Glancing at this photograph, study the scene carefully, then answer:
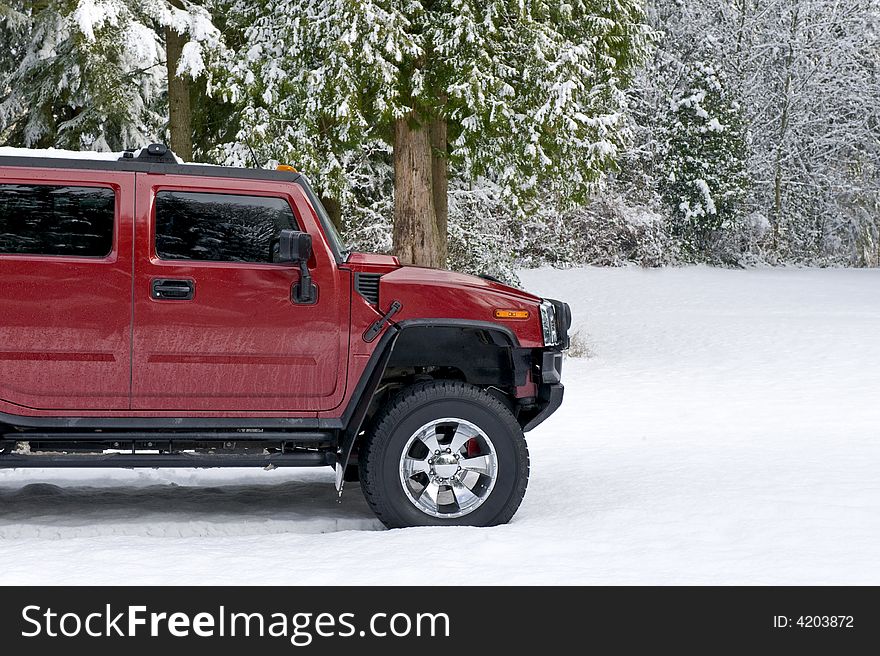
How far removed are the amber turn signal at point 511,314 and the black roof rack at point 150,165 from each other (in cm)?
139

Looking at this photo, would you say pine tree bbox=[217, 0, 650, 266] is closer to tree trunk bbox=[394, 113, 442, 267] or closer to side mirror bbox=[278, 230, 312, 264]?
tree trunk bbox=[394, 113, 442, 267]

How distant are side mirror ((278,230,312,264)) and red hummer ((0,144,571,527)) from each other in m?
0.01

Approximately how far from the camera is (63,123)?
2019cm

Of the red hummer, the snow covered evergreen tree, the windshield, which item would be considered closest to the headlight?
the red hummer

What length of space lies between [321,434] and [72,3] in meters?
12.0

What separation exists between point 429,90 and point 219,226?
981 cm

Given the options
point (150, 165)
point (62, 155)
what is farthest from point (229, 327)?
point (62, 155)

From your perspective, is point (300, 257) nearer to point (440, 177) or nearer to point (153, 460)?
point (153, 460)

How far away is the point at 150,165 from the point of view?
20.8ft

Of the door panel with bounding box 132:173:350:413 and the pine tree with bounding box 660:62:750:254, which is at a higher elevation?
the pine tree with bounding box 660:62:750:254

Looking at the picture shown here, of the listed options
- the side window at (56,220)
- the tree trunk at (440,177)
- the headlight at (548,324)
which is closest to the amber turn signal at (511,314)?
the headlight at (548,324)

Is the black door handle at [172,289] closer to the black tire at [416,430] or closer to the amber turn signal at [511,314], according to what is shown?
the black tire at [416,430]

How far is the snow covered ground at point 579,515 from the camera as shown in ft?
18.2

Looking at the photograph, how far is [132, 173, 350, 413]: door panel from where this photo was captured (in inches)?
245
